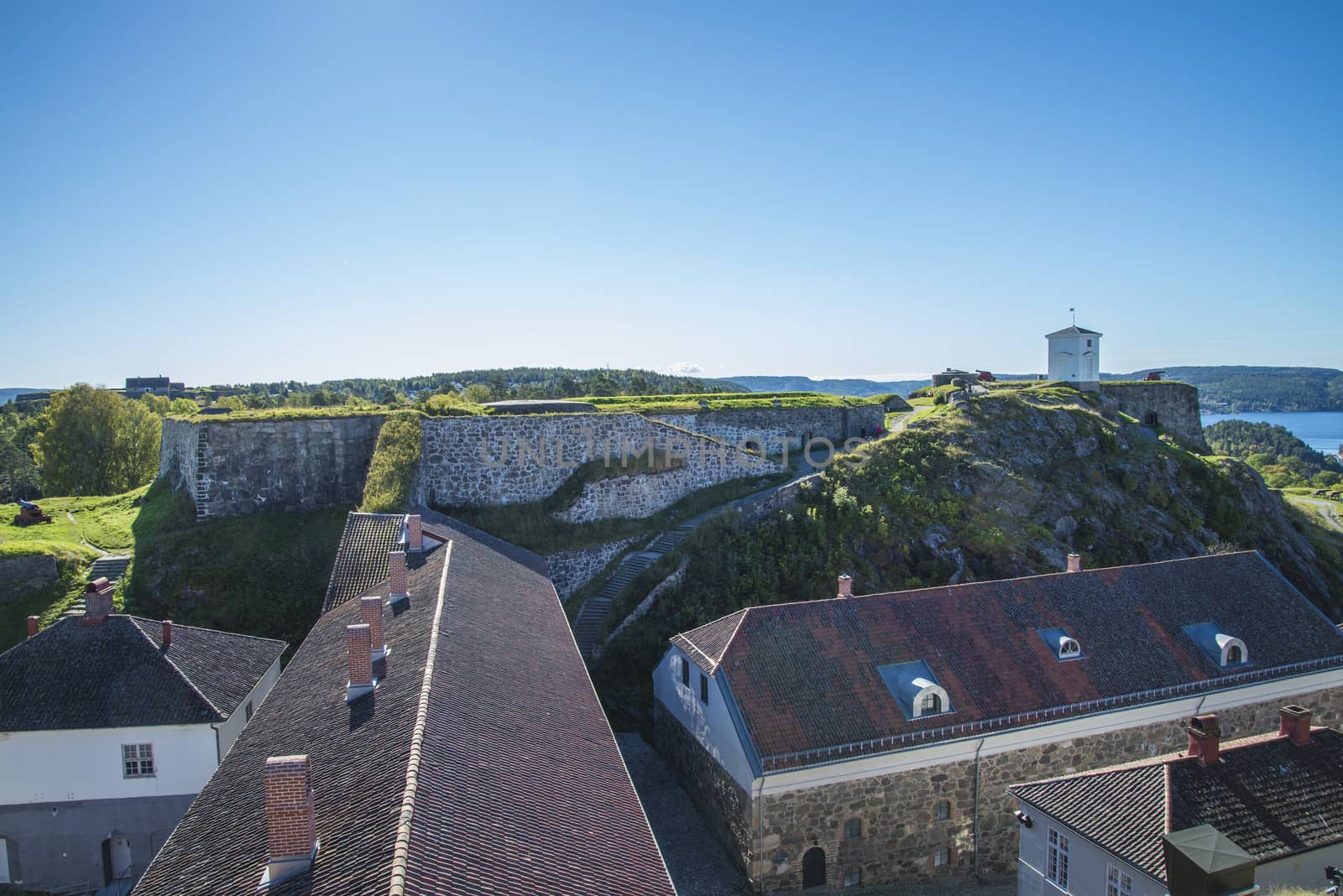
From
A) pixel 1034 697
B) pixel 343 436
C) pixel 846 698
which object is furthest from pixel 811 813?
pixel 343 436

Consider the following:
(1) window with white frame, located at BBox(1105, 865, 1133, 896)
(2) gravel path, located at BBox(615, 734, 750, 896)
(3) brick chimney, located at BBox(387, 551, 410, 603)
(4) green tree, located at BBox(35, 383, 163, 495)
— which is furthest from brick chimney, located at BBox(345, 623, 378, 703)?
(4) green tree, located at BBox(35, 383, 163, 495)

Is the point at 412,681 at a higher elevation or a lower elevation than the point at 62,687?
higher

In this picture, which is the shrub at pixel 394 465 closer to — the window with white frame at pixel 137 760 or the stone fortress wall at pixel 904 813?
the window with white frame at pixel 137 760

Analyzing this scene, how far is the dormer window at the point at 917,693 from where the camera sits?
14961 millimetres

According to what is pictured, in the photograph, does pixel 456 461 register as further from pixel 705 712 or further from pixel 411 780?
pixel 411 780

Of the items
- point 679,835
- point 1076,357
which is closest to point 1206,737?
point 679,835

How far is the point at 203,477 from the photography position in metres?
22.8

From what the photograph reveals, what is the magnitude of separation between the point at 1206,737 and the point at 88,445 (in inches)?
1731

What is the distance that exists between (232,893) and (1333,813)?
15.6 metres

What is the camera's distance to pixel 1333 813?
1244cm

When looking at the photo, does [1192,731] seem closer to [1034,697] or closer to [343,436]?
[1034,697]

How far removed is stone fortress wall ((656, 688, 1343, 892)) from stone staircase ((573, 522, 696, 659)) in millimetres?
5970

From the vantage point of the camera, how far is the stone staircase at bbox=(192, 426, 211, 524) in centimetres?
2275

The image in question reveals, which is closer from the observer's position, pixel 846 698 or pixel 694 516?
pixel 846 698
